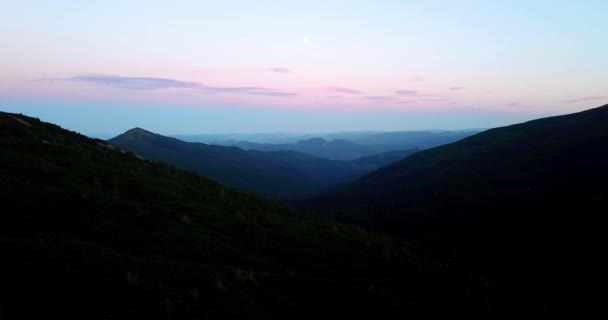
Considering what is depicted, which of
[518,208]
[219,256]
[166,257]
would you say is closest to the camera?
[166,257]

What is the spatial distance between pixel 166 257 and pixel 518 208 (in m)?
63.2

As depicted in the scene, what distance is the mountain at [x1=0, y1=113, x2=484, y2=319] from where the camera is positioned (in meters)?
12.9

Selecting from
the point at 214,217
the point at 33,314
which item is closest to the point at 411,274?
the point at 214,217

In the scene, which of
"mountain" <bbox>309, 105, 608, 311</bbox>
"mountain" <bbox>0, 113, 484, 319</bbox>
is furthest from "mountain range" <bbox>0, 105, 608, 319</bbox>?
"mountain" <bbox>309, 105, 608, 311</bbox>

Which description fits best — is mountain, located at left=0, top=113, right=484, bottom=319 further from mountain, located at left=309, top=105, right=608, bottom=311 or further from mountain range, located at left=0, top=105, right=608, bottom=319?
mountain, located at left=309, top=105, right=608, bottom=311

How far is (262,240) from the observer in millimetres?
24609

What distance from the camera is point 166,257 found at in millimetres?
17047

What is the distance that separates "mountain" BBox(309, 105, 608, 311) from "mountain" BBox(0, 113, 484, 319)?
32.0 feet

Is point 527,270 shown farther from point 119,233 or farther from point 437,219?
point 437,219

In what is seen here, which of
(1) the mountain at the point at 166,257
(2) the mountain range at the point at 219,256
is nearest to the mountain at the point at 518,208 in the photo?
(2) the mountain range at the point at 219,256

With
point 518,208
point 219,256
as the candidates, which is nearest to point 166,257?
point 219,256

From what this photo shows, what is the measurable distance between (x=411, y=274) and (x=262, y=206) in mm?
15834

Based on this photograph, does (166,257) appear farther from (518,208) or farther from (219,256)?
(518,208)

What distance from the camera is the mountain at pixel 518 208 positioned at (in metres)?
35.2
